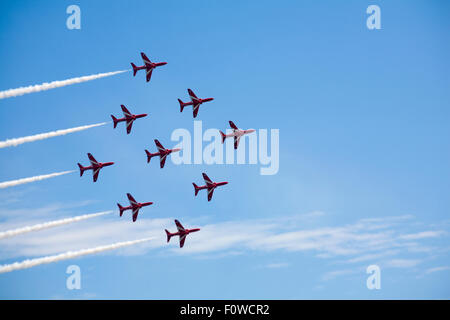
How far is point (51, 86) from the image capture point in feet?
648

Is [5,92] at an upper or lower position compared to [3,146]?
upper

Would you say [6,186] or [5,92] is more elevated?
[5,92]

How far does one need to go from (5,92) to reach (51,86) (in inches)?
564

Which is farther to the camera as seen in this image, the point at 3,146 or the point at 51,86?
the point at 51,86
